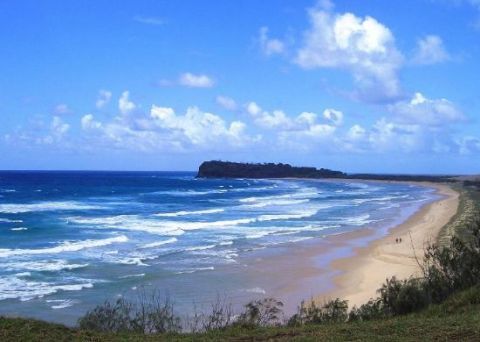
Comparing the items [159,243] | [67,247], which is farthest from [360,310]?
[67,247]

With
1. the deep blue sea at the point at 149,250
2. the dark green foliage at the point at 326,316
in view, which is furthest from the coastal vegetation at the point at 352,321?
the deep blue sea at the point at 149,250

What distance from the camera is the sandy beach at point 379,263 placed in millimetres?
18781

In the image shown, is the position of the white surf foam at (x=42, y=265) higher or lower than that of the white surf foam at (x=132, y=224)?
lower

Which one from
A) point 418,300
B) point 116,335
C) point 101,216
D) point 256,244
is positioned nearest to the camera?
point 116,335

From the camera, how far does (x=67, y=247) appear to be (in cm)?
2755

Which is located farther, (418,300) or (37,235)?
(37,235)

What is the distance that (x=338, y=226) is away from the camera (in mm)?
37344

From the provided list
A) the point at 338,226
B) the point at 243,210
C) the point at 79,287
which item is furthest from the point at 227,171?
the point at 79,287

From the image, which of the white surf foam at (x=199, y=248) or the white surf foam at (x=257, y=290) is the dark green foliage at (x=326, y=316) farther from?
the white surf foam at (x=199, y=248)

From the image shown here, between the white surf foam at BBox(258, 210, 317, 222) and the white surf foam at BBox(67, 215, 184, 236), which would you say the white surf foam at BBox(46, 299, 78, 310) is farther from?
the white surf foam at BBox(258, 210, 317, 222)

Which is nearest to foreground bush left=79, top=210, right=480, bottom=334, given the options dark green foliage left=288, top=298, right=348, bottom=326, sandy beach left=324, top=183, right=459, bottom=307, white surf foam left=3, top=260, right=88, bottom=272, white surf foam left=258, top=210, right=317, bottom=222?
dark green foliage left=288, top=298, right=348, bottom=326

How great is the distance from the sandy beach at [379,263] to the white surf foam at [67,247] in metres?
11.2

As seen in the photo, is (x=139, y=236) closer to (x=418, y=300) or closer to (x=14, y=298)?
(x=14, y=298)

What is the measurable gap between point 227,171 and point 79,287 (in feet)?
514
